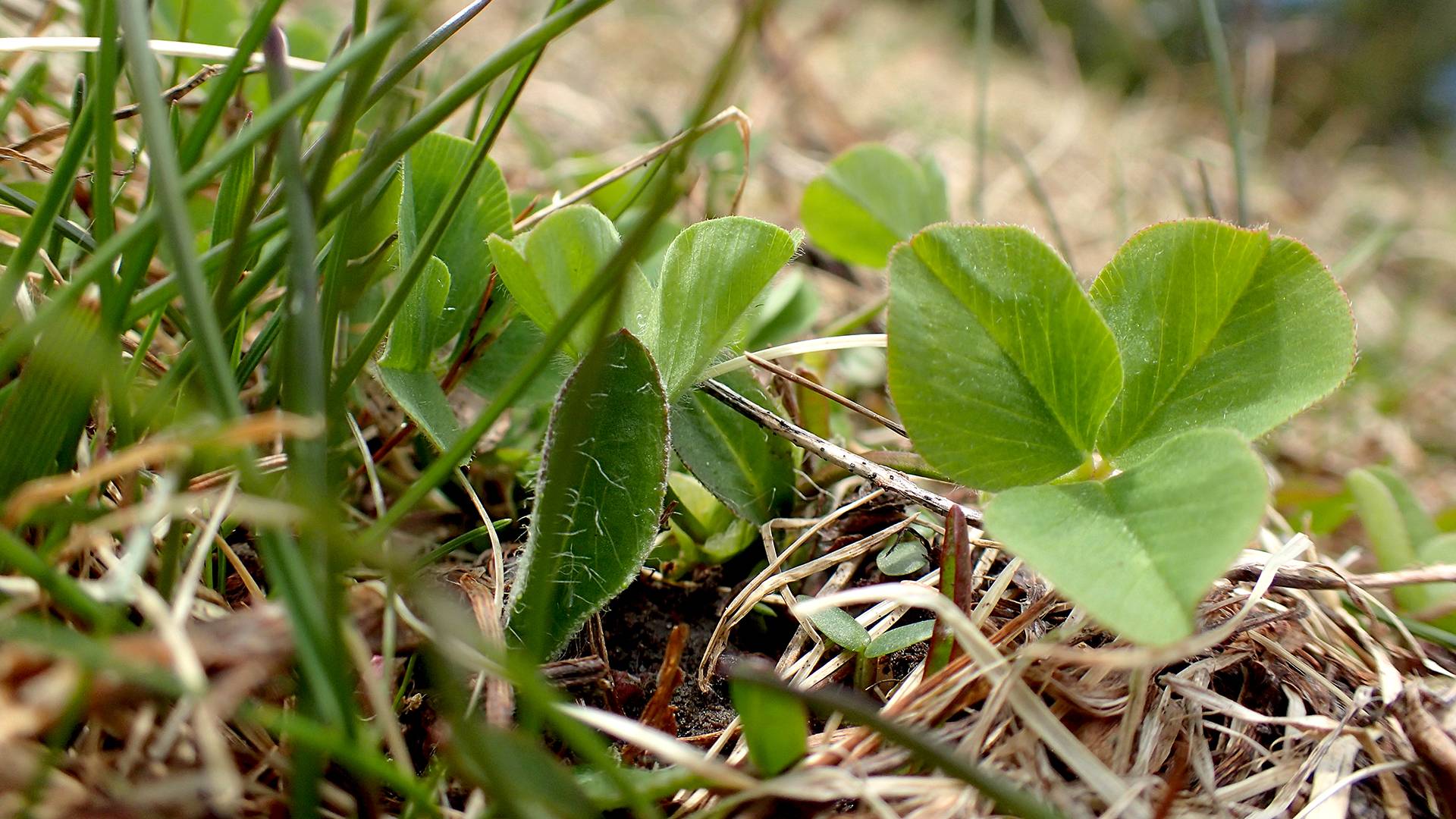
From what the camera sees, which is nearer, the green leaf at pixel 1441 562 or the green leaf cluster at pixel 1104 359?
the green leaf cluster at pixel 1104 359

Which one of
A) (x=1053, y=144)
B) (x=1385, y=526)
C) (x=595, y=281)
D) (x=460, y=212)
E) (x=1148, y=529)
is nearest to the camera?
(x=595, y=281)

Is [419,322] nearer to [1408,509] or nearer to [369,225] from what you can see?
[369,225]

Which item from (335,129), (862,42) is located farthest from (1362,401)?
(862,42)

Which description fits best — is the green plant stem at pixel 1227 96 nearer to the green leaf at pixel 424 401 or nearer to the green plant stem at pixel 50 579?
the green leaf at pixel 424 401

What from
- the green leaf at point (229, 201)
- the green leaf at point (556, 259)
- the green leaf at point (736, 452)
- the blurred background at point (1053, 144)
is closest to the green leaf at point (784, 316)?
the blurred background at point (1053, 144)

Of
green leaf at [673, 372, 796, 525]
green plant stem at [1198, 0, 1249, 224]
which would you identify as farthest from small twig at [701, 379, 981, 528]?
green plant stem at [1198, 0, 1249, 224]

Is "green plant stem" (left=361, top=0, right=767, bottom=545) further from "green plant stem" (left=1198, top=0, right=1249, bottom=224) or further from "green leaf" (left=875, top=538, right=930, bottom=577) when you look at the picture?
"green plant stem" (left=1198, top=0, right=1249, bottom=224)

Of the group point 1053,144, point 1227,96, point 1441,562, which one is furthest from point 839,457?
point 1053,144
